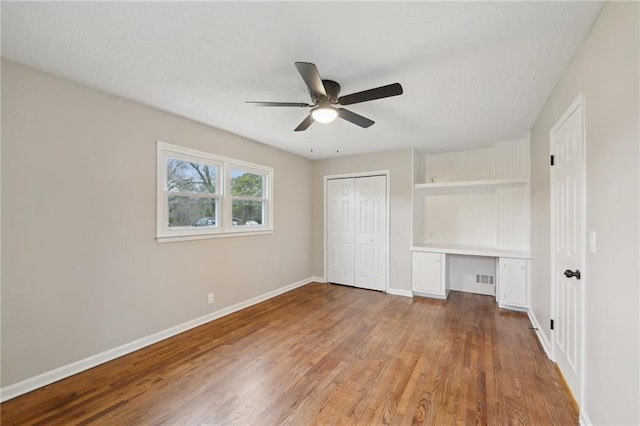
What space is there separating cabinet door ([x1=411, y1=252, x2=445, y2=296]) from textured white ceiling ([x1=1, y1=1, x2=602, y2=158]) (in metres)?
2.34

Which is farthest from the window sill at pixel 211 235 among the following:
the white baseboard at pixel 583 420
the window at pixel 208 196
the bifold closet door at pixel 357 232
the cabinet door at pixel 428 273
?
the white baseboard at pixel 583 420

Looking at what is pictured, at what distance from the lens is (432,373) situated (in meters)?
2.30

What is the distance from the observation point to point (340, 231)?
527 centimetres

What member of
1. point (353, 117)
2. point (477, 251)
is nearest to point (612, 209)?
point (353, 117)

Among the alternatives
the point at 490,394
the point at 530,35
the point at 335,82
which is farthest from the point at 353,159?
the point at 490,394

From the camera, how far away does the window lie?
304cm

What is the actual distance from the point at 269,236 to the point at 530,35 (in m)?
3.88

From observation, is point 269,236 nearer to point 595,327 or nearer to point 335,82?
point 335,82

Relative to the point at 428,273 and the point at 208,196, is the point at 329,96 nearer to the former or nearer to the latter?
the point at 208,196

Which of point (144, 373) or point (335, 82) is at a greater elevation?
point (335, 82)

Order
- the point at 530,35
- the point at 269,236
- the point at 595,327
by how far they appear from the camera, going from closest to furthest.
A: the point at 595,327 → the point at 530,35 → the point at 269,236

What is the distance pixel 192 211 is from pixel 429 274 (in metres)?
3.73

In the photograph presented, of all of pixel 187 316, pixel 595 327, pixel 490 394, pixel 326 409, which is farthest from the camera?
pixel 187 316

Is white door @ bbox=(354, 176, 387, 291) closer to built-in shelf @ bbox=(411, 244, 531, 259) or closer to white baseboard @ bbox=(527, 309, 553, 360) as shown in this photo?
built-in shelf @ bbox=(411, 244, 531, 259)
